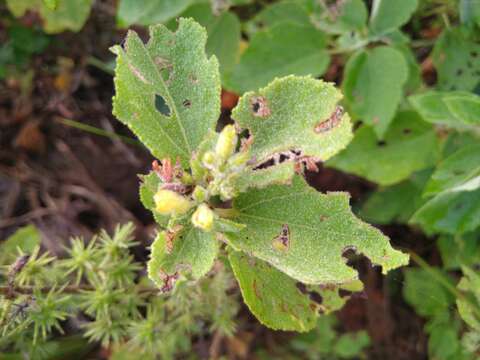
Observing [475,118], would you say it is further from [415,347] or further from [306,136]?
[415,347]

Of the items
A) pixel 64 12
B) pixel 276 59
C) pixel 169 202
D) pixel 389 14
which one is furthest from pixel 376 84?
pixel 64 12

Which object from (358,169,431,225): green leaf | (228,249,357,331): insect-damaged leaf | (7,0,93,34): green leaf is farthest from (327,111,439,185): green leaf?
(7,0,93,34): green leaf

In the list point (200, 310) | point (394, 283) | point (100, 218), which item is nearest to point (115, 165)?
point (100, 218)

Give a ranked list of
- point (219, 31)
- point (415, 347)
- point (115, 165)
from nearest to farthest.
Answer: point (219, 31), point (415, 347), point (115, 165)

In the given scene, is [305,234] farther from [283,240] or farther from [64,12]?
[64,12]

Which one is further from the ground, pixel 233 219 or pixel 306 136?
pixel 306 136

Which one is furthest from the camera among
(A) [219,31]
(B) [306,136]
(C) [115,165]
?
(C) [115,165]
